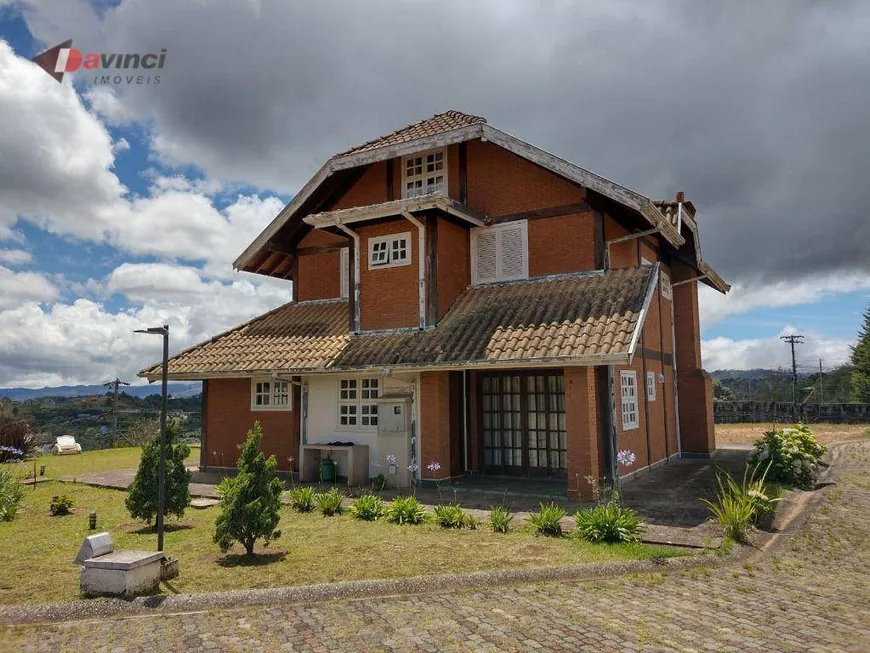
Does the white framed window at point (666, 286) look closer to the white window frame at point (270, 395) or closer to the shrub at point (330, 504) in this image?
the white window frame at point (270, 395)

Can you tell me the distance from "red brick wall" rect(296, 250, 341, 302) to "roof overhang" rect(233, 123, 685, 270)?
1.36 metres

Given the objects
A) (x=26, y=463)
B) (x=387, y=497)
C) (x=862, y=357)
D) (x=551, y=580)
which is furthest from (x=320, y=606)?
(x=862, y=357)

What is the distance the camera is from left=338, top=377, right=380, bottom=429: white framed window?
14102mm

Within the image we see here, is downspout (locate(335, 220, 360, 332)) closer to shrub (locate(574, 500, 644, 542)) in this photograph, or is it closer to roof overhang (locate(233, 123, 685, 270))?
roof overhang (locate(233, 123, 685, 270))

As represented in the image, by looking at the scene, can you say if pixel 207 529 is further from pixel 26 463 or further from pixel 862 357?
pixel 862 357

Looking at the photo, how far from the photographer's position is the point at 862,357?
4462 centimetres

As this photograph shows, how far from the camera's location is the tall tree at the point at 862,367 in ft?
137

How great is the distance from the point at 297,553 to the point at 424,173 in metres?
10.4

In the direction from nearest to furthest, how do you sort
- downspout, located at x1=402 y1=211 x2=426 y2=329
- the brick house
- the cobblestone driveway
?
the cobblestone driveway < the brick house < downspout, located at x1=402 y1=211 x2=426 y2=329

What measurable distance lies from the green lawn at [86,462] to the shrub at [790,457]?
49.6 ft

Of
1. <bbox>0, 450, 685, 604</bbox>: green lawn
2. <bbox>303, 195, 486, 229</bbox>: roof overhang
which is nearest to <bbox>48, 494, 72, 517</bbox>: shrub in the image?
<bbox>0, 450, 685, 604</bbox>: green lawn

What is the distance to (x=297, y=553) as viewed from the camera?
8023mm

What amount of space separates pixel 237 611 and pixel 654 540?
5.38 m

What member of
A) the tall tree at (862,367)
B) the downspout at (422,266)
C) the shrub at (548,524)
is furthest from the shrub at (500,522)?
the tall tree at (862,367)
